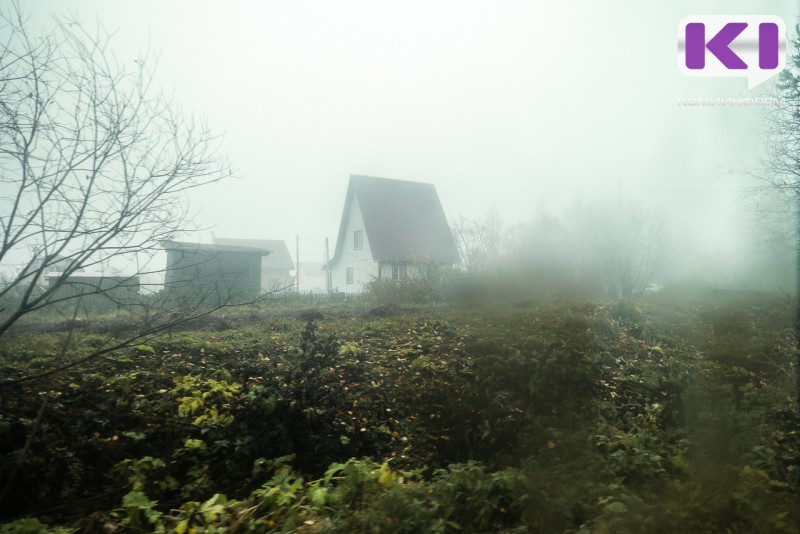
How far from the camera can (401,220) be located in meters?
19.8

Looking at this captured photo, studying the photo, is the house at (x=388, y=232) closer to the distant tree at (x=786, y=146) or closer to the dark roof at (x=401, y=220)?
the dark roof at (x=401, y=220)

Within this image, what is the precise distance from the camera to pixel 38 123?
3.13 metres

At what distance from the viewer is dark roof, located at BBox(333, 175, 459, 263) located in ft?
58.5

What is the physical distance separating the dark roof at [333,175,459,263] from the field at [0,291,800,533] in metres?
11.5

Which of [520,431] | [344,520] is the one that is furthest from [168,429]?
[520,431]

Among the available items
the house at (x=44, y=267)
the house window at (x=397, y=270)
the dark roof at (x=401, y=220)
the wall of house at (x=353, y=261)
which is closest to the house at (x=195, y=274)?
the house at (x=44, y=267)

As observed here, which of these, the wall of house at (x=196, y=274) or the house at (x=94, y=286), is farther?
the wall of house at (x=196, y=274)

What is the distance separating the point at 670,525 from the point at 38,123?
4.53m

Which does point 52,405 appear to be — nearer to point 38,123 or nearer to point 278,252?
point 38,123

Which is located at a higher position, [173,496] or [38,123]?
[38,123]

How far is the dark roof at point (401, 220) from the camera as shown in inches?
702

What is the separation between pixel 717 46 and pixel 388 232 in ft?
48.6

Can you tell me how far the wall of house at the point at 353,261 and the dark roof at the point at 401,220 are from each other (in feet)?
1.36

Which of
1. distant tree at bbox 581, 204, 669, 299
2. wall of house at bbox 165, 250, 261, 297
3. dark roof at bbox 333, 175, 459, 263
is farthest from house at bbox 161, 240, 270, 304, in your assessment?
dark roof at bbox 333, 175, 459, 263
